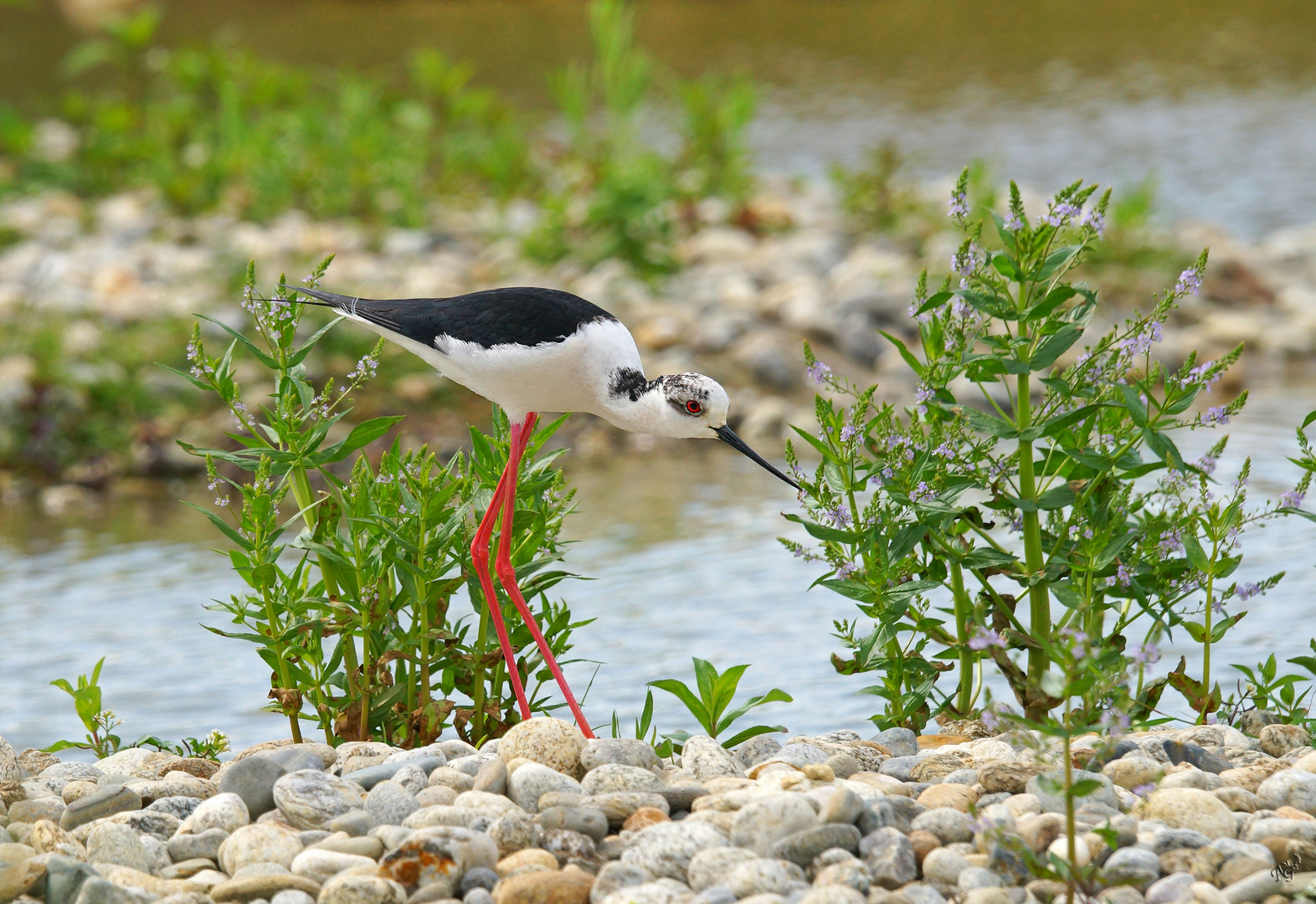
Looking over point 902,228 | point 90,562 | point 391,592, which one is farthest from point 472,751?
point 902,228

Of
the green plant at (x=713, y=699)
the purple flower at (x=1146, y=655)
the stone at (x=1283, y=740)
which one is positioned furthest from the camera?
the green plant at (x=713, y=699)

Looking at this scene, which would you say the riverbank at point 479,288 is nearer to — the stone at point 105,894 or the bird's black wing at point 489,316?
the bird's black wing at point 489,316

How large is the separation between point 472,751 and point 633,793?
1.86 ft

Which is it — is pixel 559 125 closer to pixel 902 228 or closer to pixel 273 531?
pixel 902 228

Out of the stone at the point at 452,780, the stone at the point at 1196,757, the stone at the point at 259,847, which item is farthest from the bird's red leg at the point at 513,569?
the stone at the point at 1196,757

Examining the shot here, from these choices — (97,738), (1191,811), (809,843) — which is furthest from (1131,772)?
(97,738)

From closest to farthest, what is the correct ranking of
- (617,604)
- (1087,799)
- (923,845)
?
(923,845), (1087,799), (617,604)

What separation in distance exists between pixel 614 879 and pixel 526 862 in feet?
0.62

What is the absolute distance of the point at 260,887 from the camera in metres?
2.57

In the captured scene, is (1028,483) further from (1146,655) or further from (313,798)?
(313,798)

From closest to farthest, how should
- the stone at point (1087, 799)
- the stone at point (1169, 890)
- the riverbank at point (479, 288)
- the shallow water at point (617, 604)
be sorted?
the stone at point (1169, 890)
the stone at point (1087, 799)
the shallow water at point (617, 604)
the riverbank at point (479, 288)

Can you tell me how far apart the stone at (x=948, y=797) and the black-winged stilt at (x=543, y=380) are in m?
0.89

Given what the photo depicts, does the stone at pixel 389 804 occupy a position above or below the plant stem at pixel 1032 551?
below

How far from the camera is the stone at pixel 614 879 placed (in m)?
2.53
